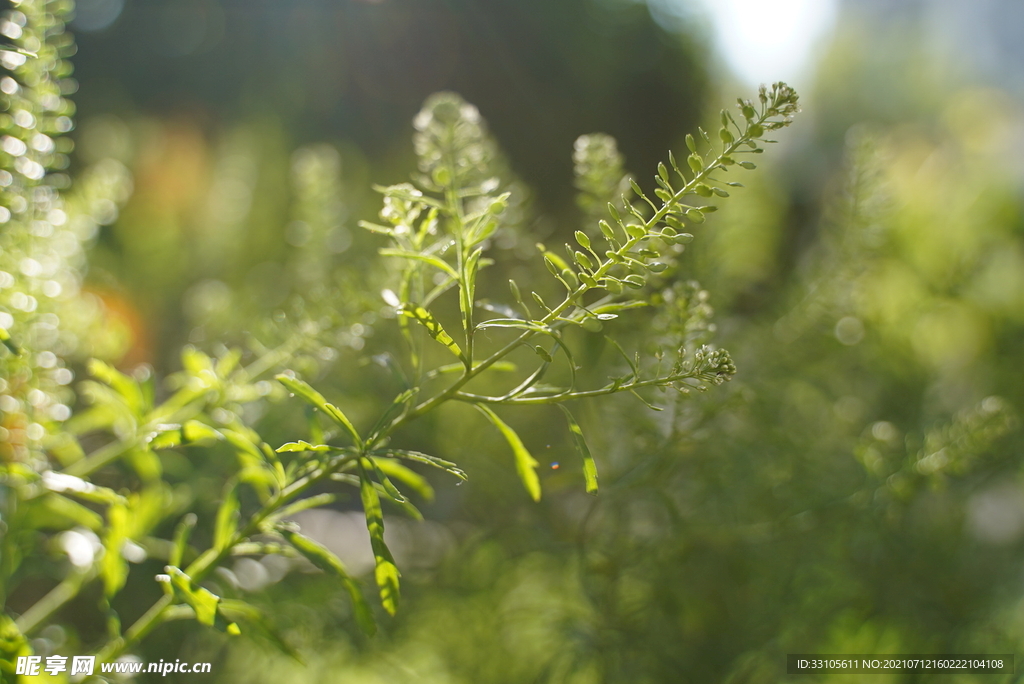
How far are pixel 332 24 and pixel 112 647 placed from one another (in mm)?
2519

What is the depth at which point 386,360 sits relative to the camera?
29 cm

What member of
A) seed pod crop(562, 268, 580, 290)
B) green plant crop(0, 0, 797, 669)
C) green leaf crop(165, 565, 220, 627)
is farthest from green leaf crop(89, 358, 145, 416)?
seed pod crop(562, 268, 580, 290)

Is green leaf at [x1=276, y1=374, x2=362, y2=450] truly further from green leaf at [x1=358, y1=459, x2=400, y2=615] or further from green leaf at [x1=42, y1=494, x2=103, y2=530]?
green leaf at [x1=42, y1=494, x2=103, y2=530]

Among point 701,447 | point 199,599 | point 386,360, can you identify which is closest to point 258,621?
point 199,599

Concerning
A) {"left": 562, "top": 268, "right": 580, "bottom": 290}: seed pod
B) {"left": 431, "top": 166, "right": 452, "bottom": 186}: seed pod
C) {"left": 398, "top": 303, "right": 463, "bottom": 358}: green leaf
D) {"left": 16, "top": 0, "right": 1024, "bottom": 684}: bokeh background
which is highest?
{"left": 431, "top": 166, "right": 452, "bottom": 186}: seed pod

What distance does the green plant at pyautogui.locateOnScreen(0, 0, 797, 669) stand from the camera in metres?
0.23

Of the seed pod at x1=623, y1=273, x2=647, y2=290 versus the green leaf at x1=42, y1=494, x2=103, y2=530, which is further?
the green leaf at x1=42, y1=494, x2=103, y2=530

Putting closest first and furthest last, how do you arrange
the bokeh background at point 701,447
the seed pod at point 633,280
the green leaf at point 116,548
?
the seed pod at point 633,280, the green leaf at point 116,548, the bokeh background at point 701,447

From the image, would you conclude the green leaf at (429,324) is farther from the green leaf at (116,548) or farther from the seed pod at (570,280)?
the green leaf at (116,548)

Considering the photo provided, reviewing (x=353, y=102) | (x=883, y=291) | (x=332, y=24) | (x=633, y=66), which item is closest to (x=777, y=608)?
(x=883, y=291)

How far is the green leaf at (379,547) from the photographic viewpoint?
0.25 meters

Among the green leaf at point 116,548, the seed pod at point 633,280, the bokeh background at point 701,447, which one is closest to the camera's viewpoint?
the seed pod at point 633,280

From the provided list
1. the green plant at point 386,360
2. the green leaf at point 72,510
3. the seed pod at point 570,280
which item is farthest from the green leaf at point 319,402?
the green leaf at point 72,510

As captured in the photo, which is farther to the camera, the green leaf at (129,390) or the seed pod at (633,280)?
the green leaf at (129,390)
